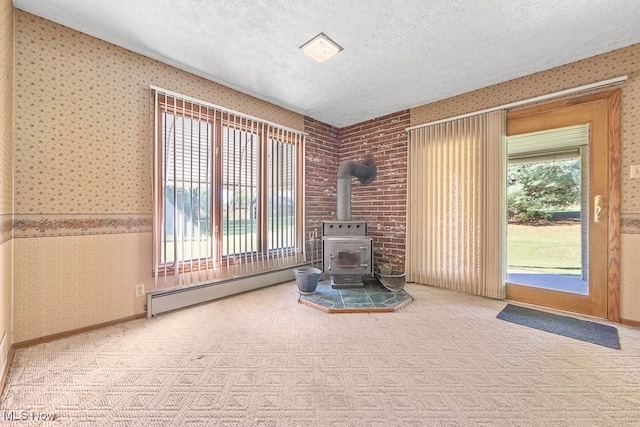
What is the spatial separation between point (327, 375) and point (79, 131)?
2.62 m

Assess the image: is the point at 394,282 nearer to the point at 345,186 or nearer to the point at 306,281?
the point at 306,281

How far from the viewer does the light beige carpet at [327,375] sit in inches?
48.3

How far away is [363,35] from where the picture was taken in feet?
6.65

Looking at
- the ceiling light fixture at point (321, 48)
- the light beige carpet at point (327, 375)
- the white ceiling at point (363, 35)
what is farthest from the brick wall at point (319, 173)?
the light beige carpet at point (327, 375)

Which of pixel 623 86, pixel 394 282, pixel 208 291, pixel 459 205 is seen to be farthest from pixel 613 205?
pixel 208 291

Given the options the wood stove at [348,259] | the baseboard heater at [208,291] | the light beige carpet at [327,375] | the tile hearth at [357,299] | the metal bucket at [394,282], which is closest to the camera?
the light beige carpet at [327,375]

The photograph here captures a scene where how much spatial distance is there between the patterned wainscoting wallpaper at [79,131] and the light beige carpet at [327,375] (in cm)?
104

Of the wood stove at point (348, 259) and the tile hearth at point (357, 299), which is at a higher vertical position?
the wood stove at point (348, 259)

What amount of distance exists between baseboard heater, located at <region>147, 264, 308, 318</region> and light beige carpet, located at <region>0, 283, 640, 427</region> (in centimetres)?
18

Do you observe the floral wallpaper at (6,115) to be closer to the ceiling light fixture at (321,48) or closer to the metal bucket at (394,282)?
the ceiling light fixture at (321,48)

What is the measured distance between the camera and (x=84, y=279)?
2.04 meters

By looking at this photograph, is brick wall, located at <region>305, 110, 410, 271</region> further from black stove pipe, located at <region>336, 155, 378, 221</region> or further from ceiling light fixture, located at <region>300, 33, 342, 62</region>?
ceiling light fixture, located at <region>300, 33, 342, 62</region>

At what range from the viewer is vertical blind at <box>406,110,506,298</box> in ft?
9.23

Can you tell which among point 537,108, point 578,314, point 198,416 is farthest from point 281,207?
point 578,314
